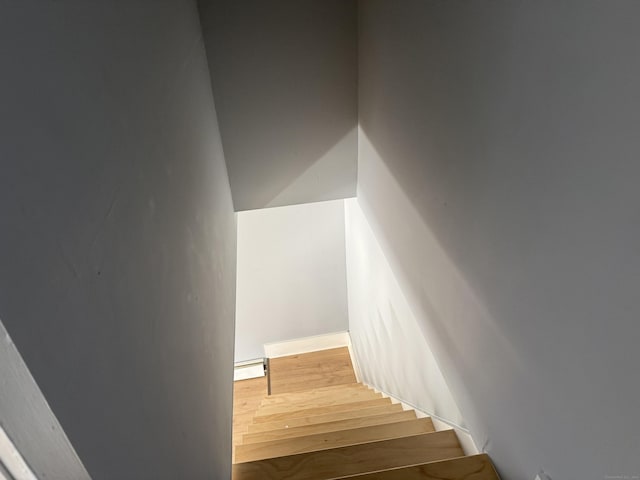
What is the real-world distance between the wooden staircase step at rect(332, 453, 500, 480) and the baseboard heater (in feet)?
12.6

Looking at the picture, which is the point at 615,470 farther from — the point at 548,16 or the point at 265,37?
the point at 265,37

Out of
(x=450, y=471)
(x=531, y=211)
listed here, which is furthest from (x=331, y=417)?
(x=531, y=211)

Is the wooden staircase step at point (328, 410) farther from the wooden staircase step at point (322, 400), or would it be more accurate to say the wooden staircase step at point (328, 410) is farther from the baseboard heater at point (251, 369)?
the baseboard heater at point (251, 369)

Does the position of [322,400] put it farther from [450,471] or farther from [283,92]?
[283,92]

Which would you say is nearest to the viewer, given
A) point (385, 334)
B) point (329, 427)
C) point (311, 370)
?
point (329, 427)

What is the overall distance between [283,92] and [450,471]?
5.59 feet

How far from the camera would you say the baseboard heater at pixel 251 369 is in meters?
5.16

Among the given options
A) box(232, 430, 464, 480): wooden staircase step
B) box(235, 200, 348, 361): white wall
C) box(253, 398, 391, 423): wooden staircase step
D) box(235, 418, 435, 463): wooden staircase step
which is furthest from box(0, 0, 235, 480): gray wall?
box(235, 200, 348, 361): white wall

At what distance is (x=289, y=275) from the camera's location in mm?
4531

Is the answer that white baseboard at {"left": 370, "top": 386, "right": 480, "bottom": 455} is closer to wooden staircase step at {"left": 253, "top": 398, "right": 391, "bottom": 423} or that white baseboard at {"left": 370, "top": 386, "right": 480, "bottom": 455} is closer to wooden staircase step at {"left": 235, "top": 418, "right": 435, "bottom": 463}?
wooden staircase step at {"left": 235, "top": 418, "right": 435, "bottom": 463}

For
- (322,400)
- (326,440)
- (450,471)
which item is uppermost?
(322,400)

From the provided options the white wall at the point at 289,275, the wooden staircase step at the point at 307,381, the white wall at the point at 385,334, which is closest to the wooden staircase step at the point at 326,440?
the white wall at the point at 385,334

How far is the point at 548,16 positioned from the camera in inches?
28.1

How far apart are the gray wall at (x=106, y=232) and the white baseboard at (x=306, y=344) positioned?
3777 mm
